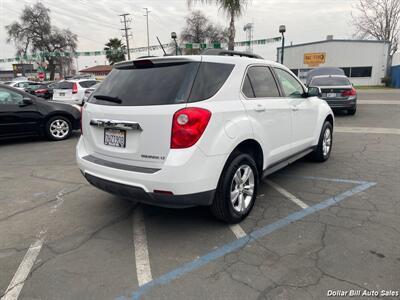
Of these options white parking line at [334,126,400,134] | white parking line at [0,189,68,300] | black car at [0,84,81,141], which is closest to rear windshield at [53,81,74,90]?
black car at [0,84,81,141]

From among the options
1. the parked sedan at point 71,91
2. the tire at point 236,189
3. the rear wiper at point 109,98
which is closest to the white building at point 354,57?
the parked sedan at point 71,91

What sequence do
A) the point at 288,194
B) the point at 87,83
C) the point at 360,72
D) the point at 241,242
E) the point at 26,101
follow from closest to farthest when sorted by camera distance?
the point at 241,242 < the point at 288,194 < the point at 26,101 < the point at 87,83 < the point at 360,72

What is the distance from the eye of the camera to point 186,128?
2928 mm

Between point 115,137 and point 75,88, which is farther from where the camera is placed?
point 75,88

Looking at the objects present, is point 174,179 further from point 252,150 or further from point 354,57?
point 354,57

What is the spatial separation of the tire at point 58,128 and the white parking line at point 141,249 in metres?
5.69

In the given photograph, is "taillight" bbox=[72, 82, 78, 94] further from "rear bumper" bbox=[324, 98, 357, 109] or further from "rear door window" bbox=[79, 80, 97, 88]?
"rear bumper" bbox=[324, 98, 357, 109]

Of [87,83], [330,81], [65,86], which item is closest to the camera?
[330,81]

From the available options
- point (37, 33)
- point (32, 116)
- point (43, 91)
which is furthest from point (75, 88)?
point (37, 33)

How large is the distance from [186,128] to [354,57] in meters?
37.4

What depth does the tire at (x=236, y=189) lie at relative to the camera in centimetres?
331

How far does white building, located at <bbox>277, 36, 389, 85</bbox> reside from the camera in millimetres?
34406

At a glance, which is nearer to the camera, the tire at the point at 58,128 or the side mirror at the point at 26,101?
the side mirror at the point at 26,101

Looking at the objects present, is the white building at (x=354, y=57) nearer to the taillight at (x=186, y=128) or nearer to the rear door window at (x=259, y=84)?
the rear door window at (x=259, y=84)
